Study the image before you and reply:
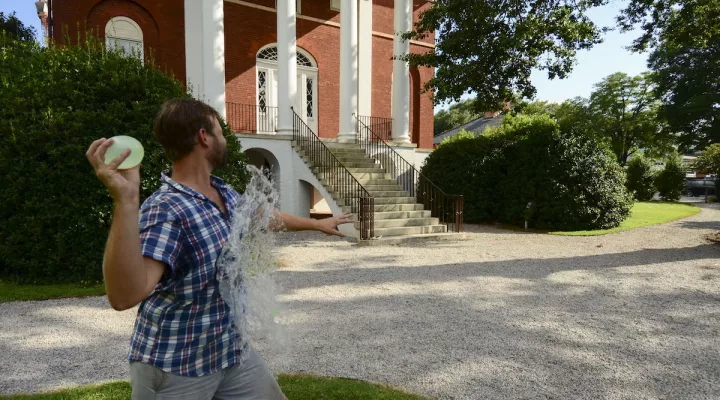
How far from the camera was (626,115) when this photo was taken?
4166cm

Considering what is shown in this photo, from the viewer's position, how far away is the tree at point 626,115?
1613 inches

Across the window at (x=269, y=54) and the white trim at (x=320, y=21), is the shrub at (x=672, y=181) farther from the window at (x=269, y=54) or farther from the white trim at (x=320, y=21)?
the window at (x=269, y=54)

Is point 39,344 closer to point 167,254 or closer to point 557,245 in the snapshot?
point 167,254

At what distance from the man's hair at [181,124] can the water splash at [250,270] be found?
0.35 m

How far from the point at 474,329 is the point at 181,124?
4481 millimetres

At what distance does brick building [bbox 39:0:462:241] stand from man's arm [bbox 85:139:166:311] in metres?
11.6

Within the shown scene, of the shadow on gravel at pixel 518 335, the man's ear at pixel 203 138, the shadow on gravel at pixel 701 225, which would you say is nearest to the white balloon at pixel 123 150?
the man's ear at pixel 203 138

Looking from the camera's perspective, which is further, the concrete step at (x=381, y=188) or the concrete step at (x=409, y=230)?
the concrete step at (x=381, y=188)

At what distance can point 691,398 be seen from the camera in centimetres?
371

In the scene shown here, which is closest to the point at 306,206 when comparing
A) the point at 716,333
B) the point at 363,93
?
the point at 363,93

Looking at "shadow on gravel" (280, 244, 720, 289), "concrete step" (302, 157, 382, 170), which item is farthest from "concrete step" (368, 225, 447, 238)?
"concrete step" (302, 157, 382, 170)

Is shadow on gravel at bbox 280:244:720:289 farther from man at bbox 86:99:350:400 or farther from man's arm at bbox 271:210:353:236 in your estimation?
man at bbox 86:99:350:400

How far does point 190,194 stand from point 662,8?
14619 mm

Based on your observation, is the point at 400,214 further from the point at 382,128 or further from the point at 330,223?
the point at 330,223
